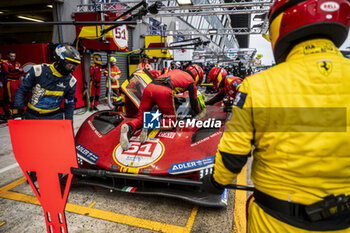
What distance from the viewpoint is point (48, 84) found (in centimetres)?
323

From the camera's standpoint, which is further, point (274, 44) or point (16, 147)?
point (16, 147)

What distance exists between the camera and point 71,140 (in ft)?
5.05

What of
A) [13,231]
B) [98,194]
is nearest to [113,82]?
[98,194]

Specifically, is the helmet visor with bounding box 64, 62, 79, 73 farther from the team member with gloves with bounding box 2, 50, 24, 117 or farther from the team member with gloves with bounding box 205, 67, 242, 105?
the team member with gloves with bounding box 2, 50, 24, 117

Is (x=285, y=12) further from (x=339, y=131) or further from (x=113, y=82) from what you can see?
(x=113, y=82)

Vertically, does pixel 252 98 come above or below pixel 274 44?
below

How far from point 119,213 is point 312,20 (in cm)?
252

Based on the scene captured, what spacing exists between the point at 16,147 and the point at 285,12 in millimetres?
2013

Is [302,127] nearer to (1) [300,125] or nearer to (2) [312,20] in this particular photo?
(1) [300,125]

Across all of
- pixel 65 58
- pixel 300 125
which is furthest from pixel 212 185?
pixel 65 58

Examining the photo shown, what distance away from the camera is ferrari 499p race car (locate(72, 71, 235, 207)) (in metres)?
2.49

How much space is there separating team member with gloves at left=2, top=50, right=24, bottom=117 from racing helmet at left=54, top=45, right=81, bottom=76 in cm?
481

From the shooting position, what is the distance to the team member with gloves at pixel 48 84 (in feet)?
10.2

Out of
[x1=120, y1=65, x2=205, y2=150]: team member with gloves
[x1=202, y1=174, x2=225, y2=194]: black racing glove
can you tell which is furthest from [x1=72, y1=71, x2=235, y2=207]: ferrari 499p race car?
[x1=202, y1=174, x2=225, y2=194]: black racing glove
